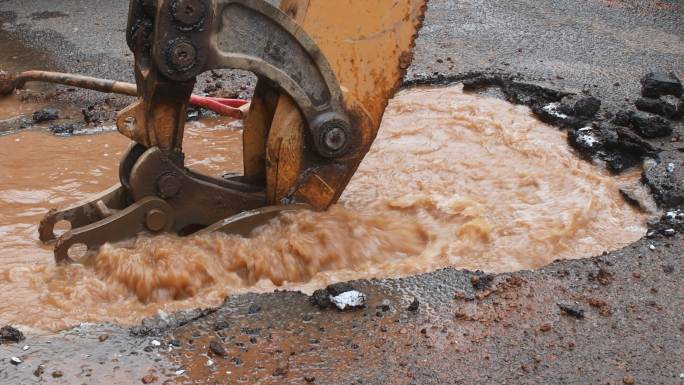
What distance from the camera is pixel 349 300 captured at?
3689 millimetres

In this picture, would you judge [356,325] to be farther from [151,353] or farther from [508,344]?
[151,353]

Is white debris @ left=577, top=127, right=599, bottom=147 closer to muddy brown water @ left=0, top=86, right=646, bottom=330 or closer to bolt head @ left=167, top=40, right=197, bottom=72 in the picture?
muddy brown water @ left=0, top=86, right=646, bottom=330

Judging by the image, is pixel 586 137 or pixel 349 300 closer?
pixel 349 300

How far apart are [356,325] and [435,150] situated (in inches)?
86.0

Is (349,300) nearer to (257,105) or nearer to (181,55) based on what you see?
(257,105)

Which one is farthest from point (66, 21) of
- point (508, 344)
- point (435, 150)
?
point (508, 344)

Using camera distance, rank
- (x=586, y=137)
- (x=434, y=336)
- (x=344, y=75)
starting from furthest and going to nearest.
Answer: (x=586, y=137)
(x=344, y=75)
(x=434, y=336)

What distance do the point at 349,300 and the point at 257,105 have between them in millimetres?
1147

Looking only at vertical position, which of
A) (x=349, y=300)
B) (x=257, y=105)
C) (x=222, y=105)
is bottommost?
(x=349, y=300)

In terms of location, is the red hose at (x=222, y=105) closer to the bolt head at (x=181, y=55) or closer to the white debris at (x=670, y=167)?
the bolt head at (x=181, y=55)

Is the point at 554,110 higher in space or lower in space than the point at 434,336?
higher

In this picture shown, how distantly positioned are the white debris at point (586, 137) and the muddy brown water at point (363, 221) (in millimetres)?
118

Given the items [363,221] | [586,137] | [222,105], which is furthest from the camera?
[586,137]

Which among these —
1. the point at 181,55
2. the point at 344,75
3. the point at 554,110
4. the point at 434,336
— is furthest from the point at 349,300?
the point at 554,110
